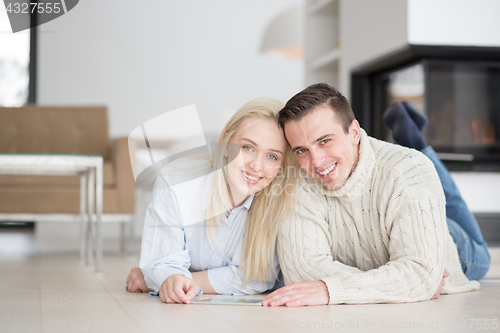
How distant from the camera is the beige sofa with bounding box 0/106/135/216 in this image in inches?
111

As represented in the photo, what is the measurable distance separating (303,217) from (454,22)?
2047 mm

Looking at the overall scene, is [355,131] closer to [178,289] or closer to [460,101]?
[178,289]

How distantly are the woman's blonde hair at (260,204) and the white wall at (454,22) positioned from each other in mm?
1743

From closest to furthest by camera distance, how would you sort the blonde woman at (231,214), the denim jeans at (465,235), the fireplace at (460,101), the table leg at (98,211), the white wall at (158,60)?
the blonde woman at (231,214) < the denim jeans at (465,235) < the table leg at (98,211) < the fireplace at (460,101) < the white wall at (158,60)

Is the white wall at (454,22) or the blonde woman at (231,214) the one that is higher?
the white wall at (454,22)

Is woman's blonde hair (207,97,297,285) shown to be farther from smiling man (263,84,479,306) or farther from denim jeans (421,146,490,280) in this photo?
denim jeans (421,146,490,280)

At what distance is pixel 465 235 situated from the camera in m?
1.76

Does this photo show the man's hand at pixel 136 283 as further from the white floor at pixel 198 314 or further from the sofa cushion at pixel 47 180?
the sofa cushion at pixel 47 180

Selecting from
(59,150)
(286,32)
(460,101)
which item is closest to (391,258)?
(460,101)

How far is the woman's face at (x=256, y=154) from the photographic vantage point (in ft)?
4.68

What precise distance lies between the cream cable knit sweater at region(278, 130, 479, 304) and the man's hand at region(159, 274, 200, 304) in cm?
27

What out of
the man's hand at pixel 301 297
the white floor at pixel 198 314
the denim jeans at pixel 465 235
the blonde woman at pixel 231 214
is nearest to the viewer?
the white floor at pixel 198 314

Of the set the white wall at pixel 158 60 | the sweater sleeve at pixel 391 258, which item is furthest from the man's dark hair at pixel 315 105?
the white wall at pixel 158 60

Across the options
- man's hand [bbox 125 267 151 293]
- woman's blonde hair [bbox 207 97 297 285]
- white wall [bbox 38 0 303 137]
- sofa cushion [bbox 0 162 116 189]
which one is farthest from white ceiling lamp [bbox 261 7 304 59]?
man's hand [bbox 125 267 151 293]
